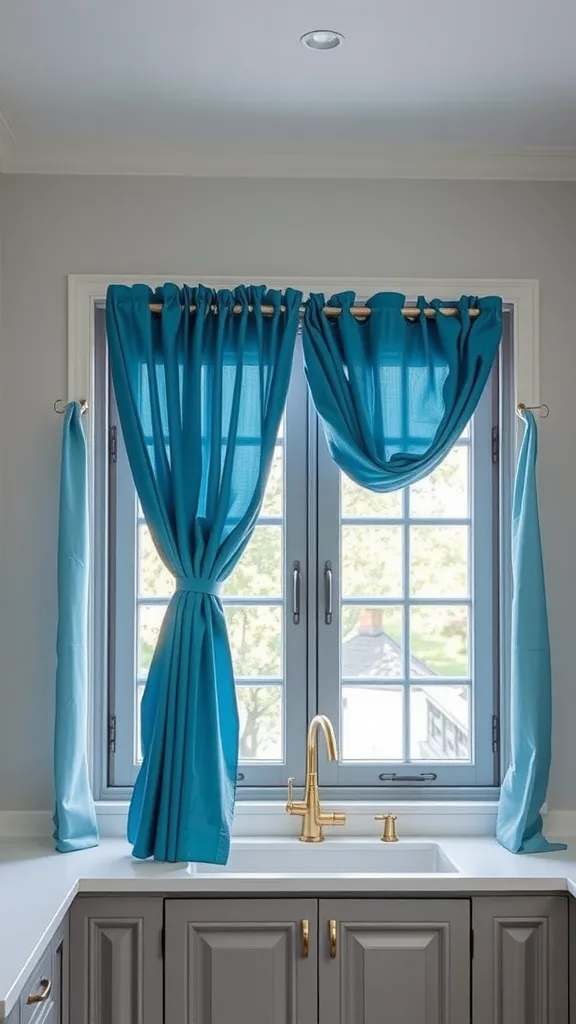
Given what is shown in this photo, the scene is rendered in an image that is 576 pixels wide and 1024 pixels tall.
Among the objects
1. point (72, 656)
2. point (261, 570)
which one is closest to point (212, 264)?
point (261, 570)

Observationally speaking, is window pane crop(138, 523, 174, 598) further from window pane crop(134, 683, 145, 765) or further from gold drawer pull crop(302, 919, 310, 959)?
gold drawer pull crop(302, 919, 310, 959)

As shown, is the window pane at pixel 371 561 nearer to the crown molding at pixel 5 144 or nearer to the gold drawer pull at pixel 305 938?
the gold drawer pull at pixel 305 938

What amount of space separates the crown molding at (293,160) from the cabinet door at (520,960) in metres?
2.01

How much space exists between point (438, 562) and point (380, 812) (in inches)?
29.2

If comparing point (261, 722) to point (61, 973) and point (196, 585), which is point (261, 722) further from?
point (61, 973)

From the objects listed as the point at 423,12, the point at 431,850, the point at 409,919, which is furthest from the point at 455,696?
the point at 423,12

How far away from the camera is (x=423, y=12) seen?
2322 millimetres

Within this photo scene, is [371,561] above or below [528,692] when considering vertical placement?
above

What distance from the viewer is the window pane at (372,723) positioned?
3.16m

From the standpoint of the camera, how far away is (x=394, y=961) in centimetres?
262

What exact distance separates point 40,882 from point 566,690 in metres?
1.54

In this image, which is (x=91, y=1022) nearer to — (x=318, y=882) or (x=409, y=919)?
(x=318, y=882)

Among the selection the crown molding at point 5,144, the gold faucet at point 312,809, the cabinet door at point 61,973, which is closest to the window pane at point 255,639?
the gold faucet at point 312,809

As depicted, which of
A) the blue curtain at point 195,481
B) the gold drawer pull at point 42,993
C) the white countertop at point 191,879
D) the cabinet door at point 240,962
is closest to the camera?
the gold drawer pull at point 42,993
